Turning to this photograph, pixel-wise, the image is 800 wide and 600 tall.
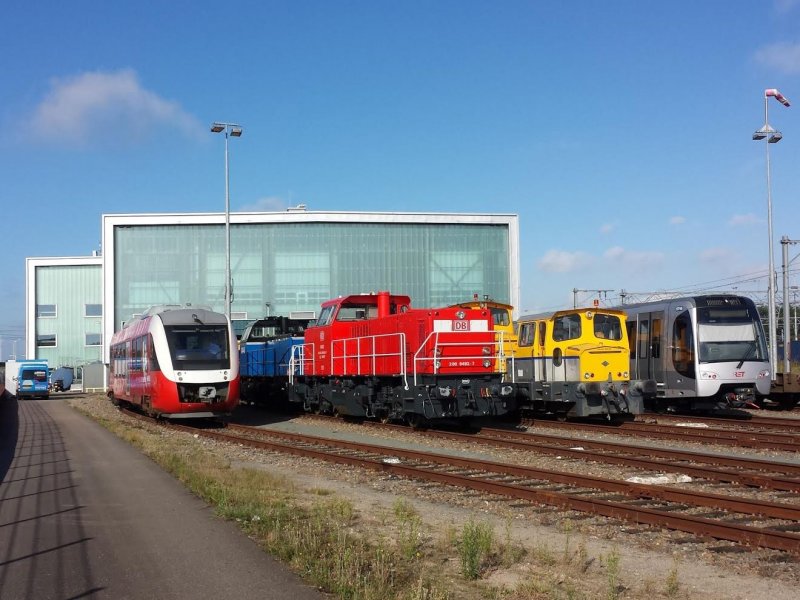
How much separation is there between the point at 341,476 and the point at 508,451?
405 centimetres

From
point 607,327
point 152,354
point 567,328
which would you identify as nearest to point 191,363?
point 152,354

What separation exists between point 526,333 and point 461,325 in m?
3.99

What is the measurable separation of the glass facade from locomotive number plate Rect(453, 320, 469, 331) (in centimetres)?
3265

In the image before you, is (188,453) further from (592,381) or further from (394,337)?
(592,381)

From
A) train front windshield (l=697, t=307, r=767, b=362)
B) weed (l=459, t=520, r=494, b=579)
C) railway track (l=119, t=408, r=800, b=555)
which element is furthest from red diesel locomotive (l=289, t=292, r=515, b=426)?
weed (l=459, t=520, r=494, b=579)

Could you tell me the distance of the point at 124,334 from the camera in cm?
2944

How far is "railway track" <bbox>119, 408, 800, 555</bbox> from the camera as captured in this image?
8289mm

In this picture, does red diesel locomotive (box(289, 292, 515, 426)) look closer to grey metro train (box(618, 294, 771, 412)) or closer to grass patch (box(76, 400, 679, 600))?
grey metro train (box(618, 294, 771, 412))

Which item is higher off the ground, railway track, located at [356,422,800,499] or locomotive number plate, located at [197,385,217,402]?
locomotive number plate, located at [197,385,217,402]

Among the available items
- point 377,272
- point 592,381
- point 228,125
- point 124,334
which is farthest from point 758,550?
point 377,272

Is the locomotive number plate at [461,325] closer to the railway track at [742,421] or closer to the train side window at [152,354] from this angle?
the railway track at [742,421]

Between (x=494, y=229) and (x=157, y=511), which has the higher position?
(x=494, y=229)

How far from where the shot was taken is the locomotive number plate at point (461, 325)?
61.3 ft

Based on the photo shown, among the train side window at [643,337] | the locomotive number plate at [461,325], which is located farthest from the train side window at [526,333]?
the train side window at [643,337]
